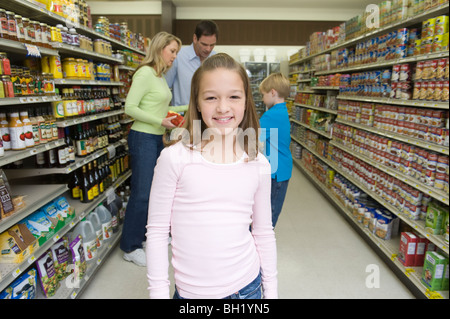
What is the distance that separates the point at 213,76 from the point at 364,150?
→ 10.6 feet

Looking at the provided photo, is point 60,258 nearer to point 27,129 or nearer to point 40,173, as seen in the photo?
point 40,173

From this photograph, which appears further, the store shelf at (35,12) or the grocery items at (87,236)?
the grocery items at (87,236)

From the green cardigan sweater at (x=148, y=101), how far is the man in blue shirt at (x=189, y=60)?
243 mm

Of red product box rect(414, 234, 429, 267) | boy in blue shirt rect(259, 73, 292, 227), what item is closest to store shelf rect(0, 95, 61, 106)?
boy in blue shirt rect(259, 73, 292, 227)

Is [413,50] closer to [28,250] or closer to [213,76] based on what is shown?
[213,76]

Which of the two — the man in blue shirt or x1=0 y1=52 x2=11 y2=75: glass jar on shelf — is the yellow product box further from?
the man in blue shirt

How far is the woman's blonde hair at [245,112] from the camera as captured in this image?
123 cm

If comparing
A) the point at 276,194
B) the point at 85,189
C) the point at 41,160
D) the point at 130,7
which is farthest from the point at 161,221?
the point at 130,7

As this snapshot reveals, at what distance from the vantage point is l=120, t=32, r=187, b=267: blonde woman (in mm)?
2666

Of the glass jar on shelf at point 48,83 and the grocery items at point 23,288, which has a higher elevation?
the glass jar on shelf at point 48,83

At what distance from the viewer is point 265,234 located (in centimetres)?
137

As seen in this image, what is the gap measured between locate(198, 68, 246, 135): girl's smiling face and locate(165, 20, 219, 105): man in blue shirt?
175cm

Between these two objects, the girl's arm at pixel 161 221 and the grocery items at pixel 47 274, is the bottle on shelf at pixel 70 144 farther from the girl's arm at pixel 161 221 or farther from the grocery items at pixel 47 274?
the girl's arm at pixel 161 221

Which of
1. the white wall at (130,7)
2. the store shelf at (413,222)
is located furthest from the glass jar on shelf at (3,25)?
the white wall at (130,7)
